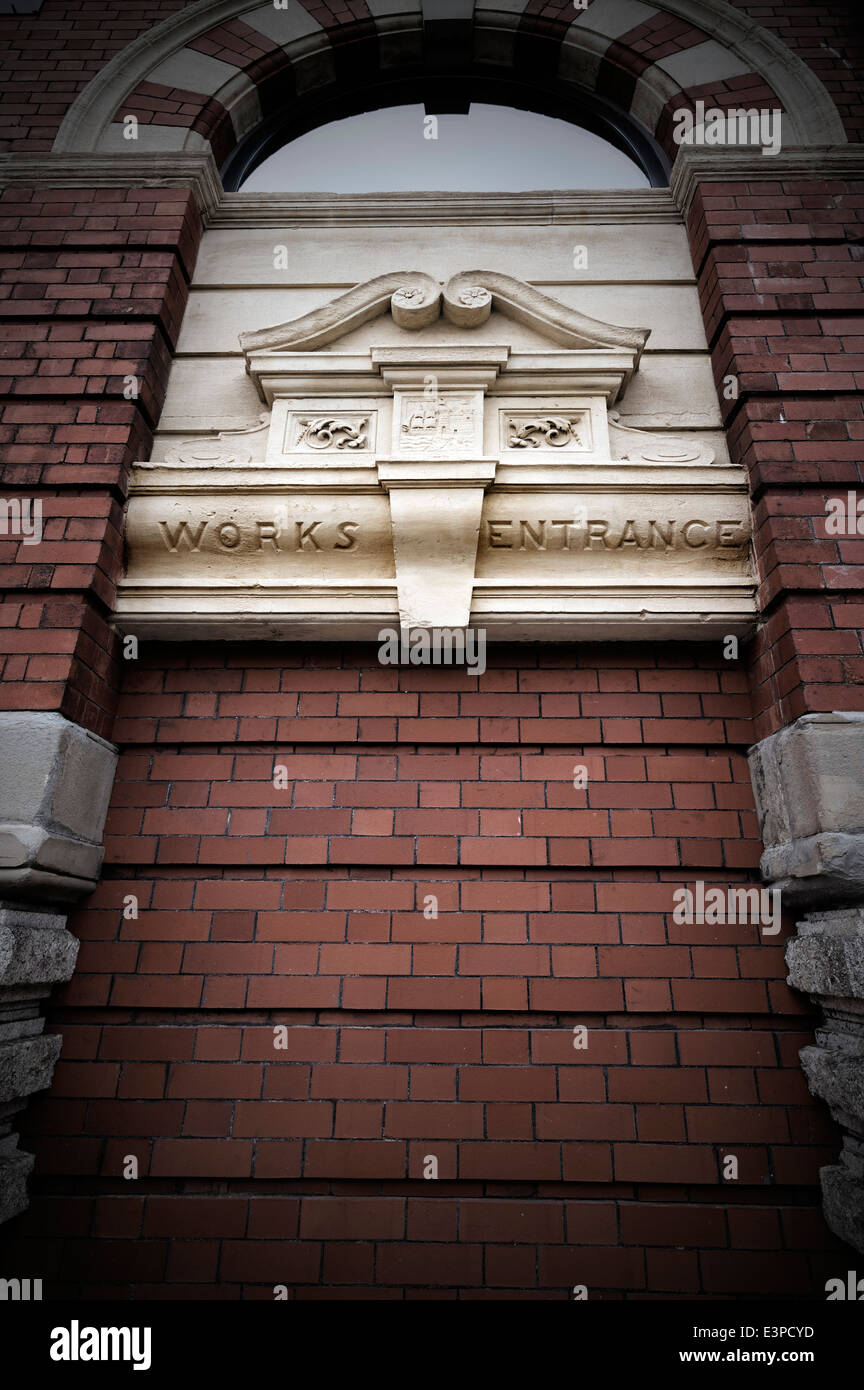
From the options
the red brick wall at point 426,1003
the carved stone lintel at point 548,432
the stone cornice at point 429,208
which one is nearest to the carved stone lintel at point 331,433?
the carved stone lintel at point 548,432

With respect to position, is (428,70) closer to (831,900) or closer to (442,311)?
(442,311)

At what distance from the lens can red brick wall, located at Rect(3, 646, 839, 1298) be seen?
6.72 ft

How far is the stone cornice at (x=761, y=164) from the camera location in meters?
3.13

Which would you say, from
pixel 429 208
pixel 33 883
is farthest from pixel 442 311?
pixel 33 883

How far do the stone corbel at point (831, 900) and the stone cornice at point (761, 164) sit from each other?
8.80 ft

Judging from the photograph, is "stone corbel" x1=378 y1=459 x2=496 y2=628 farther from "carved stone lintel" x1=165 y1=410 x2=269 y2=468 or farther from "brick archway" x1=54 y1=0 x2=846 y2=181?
"brick archway" x1=54 y1=0 x2=846 y2=181

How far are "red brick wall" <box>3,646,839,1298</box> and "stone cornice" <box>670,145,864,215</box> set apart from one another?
7.73ft

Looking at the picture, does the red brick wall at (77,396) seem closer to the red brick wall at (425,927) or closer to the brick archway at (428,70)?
the red brick wall at (425,927)

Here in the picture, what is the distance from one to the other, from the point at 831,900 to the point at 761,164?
331 centimetres

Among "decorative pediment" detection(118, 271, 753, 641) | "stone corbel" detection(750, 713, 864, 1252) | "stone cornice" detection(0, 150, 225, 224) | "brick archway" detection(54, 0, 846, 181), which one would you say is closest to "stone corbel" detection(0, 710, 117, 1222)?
"decorative pediment" detection(118, 271, 753, 641)

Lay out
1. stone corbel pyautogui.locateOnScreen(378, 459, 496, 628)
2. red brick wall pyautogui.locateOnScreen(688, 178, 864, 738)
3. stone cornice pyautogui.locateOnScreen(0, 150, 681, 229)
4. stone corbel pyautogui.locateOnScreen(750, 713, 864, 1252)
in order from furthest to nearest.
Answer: stone cornice pyautogui.locateOnScreen(0, 150, 681, 229) → stone corbel pyautogui.locateOnScreen(378, 459, 496, 628) → red brick wall pyautogui.locateOnScreen(688, 178, 864, 738) → stone corbel pyautogui.locateOnScreen(750, 713, 864, 1252)

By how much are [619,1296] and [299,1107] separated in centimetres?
108

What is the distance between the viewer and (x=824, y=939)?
81.6 inches
